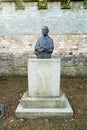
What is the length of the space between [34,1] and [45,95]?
13.9ft

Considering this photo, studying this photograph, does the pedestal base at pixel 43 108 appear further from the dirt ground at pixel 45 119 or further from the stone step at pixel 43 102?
the dirt ground at pixel 45 119

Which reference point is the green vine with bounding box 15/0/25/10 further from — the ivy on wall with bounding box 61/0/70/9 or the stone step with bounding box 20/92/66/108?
the stone step with bounding box 20/92/66/108

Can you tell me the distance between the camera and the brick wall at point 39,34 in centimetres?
862

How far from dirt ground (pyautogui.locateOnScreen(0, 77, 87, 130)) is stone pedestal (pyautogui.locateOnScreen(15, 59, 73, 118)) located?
0.57ft

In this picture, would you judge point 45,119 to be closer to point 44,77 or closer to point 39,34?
point 44,77

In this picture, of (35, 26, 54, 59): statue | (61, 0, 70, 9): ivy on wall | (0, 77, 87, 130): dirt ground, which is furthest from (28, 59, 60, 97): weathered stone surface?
(61, 0, 70, 9): ivy on wall

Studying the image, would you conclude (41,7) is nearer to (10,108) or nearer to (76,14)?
(76,14)

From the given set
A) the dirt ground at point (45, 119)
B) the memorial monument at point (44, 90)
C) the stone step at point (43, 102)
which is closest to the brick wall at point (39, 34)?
the dirt ground at point (45, 119)

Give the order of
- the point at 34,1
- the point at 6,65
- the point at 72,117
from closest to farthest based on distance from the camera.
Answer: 1. the point at 72,117
2. the point at 34,1
3. the point at 6,65

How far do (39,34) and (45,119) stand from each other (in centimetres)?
420

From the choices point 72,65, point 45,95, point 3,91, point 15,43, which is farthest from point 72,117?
point 15,43

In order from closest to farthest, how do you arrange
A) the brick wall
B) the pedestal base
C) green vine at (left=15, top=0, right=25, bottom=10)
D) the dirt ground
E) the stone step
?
the dirt ground < the pedestal base < the stone step < green vine at (left=15, top=0, right=25, bottom=10) < the brick wall

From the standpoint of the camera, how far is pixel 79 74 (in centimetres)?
914

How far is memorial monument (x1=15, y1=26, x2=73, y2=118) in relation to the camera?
18.0 ft
